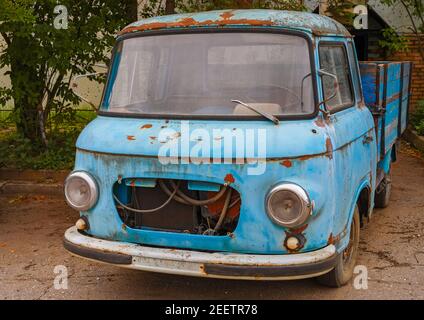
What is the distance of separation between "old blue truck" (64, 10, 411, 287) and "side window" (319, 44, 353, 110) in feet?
0.08

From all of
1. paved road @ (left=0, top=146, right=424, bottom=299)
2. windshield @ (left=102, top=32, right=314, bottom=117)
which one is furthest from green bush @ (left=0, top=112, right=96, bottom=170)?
windshield @ (left=102, top=32, right=314, bottom=117)

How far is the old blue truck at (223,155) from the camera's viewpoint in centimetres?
393

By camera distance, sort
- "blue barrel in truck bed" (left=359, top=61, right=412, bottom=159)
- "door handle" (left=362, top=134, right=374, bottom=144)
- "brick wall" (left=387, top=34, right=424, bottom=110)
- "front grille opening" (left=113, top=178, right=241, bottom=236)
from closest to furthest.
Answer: "front grille opening" (left=113, top=178, right=241, bottom=236)
"door handle" (left=362, top=134, right=374, bottom=144)
"blue barrel in truck bed" (left=359, top=61, right=412, bottom=159)
"brick wall" (left=387, top=34, right=424, bottom=110)

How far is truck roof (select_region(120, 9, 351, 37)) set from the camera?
443cm

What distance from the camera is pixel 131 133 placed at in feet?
13.9

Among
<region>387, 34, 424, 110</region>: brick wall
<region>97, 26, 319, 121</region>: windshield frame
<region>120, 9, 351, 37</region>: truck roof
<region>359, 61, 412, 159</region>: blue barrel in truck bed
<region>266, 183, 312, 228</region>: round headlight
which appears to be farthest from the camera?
<region>387, 34, 424, 110</region>: brick wall

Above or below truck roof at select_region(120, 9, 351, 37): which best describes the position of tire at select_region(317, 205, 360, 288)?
below

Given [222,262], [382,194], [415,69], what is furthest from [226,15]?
[415,69]

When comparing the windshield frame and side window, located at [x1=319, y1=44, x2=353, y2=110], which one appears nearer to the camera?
the windshield frame

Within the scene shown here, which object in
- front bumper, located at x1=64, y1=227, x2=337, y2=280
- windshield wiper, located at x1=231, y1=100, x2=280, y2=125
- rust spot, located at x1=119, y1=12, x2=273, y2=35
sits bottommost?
front bumper, located at x1=64, y1=227, x2=337, y2=280

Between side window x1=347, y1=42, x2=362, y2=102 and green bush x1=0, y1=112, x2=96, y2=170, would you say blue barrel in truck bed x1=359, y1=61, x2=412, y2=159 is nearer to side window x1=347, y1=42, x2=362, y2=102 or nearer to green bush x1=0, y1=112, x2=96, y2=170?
side window x1=347, y1=42, x2=362, y2=102

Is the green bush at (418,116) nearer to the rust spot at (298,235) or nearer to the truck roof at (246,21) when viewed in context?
the truck roof at (246,21)

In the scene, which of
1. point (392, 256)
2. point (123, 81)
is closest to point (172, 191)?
point (123, 81)

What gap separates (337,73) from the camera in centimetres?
490
